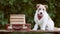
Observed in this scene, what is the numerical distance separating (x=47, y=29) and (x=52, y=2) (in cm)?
101

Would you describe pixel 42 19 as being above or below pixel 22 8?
below

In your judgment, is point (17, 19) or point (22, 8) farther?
point (22, 8)

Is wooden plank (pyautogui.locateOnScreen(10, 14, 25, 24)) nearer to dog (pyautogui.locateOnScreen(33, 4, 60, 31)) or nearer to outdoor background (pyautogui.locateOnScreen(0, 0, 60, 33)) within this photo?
dog (pyautogui.locateOnScreen(33, 4, 60, 31))

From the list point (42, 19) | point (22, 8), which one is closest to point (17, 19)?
point (42, 19)

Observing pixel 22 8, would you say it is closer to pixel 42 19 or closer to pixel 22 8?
pixel 22 8

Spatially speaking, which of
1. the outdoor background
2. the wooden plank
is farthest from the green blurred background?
the wooden plank

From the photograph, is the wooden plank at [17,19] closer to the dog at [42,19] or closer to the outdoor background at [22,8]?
the dog at [42,19]

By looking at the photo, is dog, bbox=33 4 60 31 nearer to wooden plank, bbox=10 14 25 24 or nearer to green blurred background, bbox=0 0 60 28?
wooden plank, bbox=10 14 25 24

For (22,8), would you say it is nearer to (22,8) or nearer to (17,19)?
(22,8)

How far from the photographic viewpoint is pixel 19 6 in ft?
12.9

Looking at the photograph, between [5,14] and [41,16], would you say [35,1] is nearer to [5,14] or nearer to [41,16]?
[5,14]

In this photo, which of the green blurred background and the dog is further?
the green blurred background

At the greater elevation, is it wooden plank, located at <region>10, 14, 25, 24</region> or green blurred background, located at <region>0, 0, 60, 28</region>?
green blurred background, located at <region>0, 0, 60, 28</region>

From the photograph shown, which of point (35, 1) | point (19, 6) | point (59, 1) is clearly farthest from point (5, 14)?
point (59, 1)
